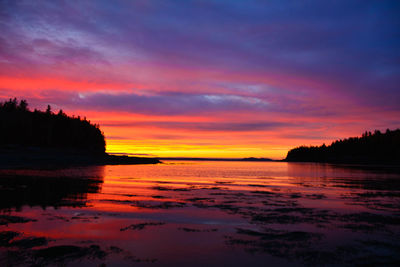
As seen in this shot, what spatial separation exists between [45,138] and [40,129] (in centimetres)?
365

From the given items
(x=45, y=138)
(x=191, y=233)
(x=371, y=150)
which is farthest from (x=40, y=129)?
(x=371, y=150)

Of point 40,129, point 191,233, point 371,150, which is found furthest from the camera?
point 371,150

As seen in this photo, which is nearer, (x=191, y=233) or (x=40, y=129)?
(x=191, y=233)

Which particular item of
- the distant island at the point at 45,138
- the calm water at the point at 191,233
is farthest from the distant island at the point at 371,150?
the calm water at the point at 191,233

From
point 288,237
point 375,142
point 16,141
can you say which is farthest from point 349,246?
point 375,142

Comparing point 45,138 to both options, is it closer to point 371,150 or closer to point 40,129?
point 40,129

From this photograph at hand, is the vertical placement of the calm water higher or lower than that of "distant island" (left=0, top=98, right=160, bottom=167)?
lower

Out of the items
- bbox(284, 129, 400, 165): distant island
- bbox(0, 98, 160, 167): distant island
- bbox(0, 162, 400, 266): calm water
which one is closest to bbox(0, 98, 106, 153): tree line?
bbox(0, 98, 160, 167): distant island

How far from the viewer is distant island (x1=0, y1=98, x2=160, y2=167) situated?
73.8 metres

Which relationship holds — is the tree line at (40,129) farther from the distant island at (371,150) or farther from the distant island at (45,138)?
the distant island at (371,150)

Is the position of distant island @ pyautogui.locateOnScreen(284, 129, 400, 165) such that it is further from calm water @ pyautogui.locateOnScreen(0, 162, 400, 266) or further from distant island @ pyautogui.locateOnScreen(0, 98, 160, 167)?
calm water @ pyautogui.locateOnScreen(0, 162, 400, 266)

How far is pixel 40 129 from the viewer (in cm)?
10206

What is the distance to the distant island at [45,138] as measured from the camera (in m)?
73.8

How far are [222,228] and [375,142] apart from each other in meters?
186
